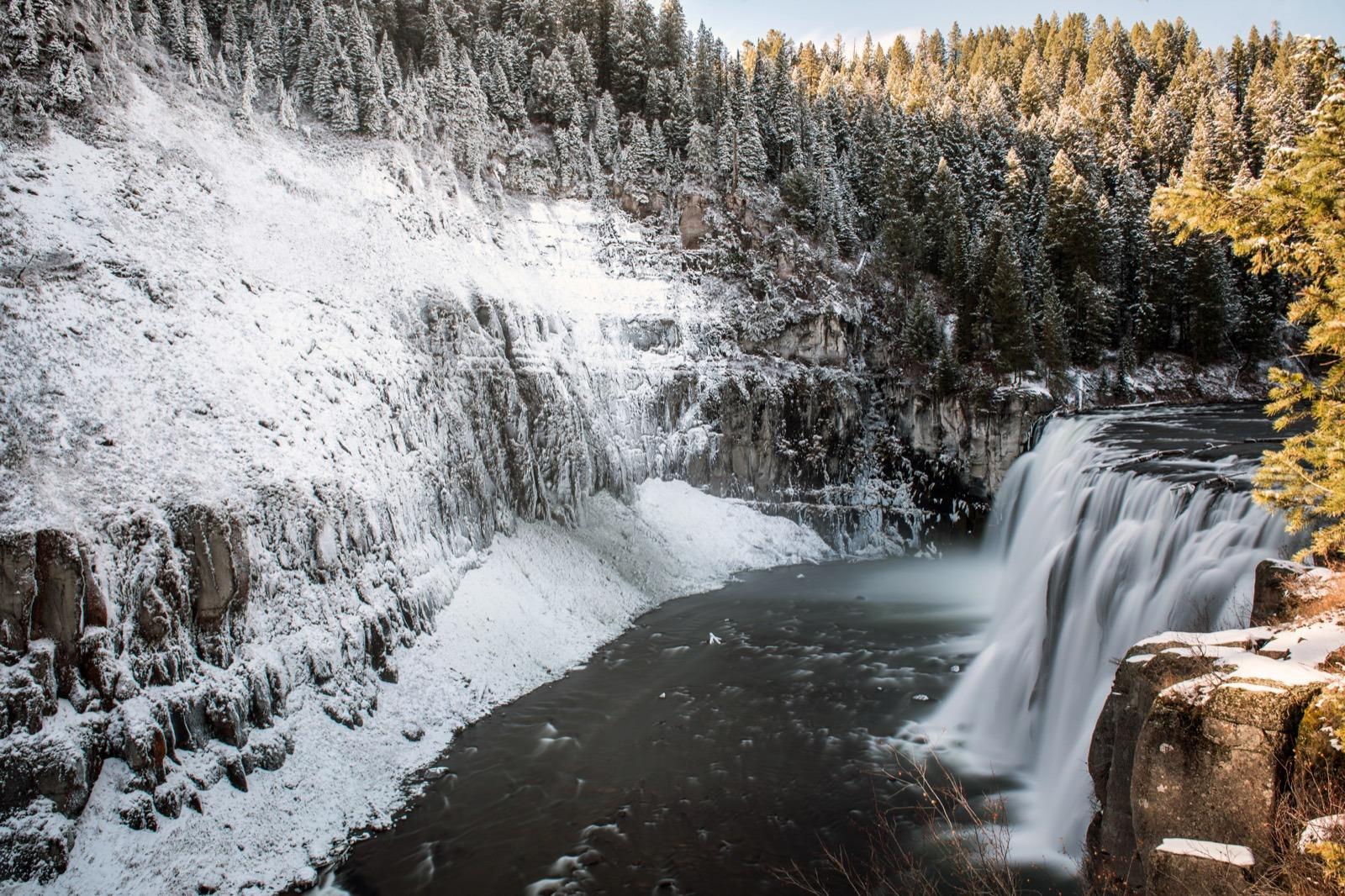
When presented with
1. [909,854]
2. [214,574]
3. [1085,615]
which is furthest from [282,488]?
[1085,615]

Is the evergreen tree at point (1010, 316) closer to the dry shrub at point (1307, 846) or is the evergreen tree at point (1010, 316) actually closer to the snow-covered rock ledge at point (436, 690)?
the snow-covered rock ledge at point (436, 690)

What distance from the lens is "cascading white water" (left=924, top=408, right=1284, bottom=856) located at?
11.8 metres

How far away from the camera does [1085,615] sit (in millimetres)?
14555

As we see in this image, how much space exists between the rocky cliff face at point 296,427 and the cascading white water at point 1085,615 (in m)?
13.3

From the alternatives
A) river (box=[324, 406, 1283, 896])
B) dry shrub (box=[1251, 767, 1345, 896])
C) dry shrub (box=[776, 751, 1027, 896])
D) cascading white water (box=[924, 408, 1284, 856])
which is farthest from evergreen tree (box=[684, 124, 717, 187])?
dry shrub (box=[1251, 767, 1345, 896])

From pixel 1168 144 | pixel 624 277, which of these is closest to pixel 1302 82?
pixel 1168 144

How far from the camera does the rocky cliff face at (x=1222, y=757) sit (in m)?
5.60

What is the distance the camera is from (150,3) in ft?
102

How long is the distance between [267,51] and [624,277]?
70.8ft

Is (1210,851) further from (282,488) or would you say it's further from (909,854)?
(282,488)

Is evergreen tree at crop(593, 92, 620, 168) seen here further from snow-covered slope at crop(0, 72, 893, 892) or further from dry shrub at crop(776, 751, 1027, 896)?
dry shrub at crop(776, 751, 1027, 896)

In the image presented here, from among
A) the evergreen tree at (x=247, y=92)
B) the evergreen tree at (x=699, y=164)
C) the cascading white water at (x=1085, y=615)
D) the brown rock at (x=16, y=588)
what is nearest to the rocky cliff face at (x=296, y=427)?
the brown rock at (x=16, y=588)

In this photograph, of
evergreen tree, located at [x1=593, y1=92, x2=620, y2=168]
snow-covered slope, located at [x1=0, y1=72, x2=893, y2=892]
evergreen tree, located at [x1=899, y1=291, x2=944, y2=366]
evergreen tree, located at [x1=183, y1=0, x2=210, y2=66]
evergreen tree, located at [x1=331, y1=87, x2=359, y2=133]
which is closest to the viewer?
snow-covered slope, located at [x1=0, y1=72, x2=893, y2=892]

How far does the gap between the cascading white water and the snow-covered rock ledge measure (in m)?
11.1
